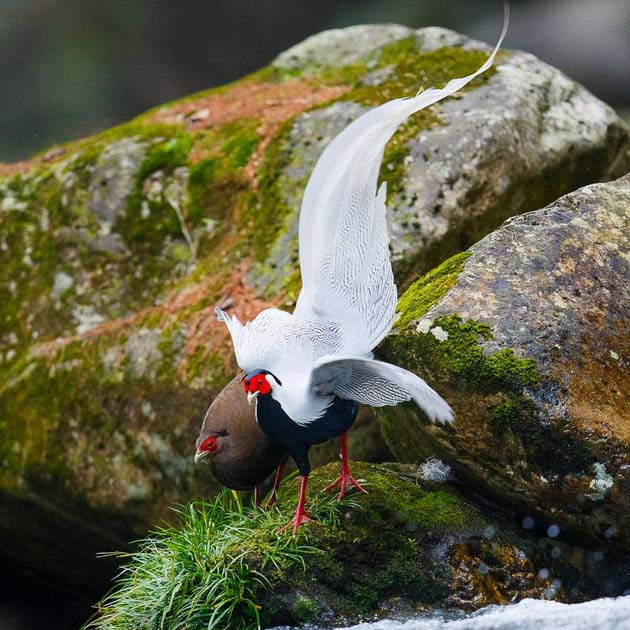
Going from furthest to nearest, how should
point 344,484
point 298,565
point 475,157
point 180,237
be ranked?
point 180,237 < point 475,157 < point 344,484 < point 298,565

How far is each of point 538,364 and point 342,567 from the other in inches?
45.2

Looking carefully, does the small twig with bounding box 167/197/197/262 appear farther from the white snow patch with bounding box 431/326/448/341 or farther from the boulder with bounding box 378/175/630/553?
the white snow patch with bounding box 431/326/448/341

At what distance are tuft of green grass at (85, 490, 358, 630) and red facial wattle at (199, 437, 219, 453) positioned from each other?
1.17 ft

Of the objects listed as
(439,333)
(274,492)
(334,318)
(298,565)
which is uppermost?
(334,318)

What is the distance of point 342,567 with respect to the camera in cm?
332

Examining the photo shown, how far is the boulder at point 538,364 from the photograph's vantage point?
3225mm

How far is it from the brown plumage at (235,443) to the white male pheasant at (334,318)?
0.41m

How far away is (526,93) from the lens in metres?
5.39

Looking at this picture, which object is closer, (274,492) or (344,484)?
(344,484)

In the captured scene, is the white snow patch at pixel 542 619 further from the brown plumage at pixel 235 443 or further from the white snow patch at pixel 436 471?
the brown plumage at pixel 235 443

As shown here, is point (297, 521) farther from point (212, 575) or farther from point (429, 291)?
point (429, 291)

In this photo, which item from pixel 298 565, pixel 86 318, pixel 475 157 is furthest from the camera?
pixel 86 318

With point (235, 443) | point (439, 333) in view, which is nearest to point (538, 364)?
point (439, 333)

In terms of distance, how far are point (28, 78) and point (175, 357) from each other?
8690 mm
